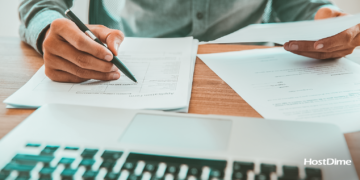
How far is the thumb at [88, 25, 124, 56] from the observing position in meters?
0.52

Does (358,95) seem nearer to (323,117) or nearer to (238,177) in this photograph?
(323,117)

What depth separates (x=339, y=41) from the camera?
1.90ft

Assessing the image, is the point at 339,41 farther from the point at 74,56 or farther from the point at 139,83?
the point at 74,56

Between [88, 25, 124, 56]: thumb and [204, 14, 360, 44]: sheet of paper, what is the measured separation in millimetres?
231

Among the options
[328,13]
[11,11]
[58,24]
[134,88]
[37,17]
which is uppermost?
[11,11]

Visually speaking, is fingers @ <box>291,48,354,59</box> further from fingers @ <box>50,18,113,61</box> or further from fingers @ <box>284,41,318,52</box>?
fingers @ <box>50,18,113,61</box>

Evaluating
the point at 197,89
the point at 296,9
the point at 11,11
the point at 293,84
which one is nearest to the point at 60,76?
the point at 197,89

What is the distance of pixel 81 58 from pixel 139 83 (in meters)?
0.12

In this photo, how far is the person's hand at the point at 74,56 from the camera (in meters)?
0.48

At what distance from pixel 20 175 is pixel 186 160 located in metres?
0.16

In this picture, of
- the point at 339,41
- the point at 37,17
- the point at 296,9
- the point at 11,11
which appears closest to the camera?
the point at 339,41

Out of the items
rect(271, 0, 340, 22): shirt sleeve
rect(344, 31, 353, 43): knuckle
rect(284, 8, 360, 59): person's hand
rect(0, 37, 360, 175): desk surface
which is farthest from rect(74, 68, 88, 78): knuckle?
rect(271, 0, 340, 22): shirt sleeve

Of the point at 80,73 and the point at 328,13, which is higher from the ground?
the point at 328,13

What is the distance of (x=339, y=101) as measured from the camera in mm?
429
